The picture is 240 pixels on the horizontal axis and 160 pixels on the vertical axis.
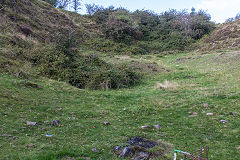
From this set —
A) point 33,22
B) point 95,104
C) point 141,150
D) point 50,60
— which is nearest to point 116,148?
point 141,150

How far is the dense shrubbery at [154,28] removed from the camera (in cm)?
4000

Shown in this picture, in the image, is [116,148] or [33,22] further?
[33,22]

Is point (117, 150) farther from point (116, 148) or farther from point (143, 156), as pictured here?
point (143, 156)

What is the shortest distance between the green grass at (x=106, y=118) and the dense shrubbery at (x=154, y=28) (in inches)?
989

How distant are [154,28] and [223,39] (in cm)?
1520

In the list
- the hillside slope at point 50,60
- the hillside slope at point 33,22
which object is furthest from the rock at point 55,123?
the hillside slope at point 33,22

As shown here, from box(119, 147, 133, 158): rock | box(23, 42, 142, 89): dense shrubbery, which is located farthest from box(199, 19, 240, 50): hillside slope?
box(119, 147, 133, 158): rock

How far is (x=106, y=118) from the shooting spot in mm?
10164

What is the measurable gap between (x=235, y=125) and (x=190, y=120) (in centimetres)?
178

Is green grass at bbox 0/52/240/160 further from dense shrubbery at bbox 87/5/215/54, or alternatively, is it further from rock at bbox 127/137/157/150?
dense shrubbery at bbox 87/5/215/54

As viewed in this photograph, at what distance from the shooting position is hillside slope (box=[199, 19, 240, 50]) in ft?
A: 109

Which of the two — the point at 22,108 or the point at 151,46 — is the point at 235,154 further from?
the point at 151,46

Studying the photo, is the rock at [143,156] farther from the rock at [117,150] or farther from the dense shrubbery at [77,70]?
the dense shrubbery at [77,70]

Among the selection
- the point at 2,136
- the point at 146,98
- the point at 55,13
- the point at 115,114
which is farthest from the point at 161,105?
the point at 55,13
